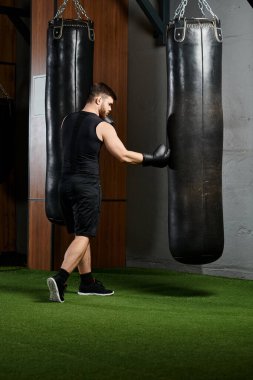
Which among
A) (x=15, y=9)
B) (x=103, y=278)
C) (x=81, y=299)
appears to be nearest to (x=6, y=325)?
(x=81, y=299)

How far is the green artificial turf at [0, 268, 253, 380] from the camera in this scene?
381 cm

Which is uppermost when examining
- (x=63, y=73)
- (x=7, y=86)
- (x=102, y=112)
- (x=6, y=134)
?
(x=7, y=86)

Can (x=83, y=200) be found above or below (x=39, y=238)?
above

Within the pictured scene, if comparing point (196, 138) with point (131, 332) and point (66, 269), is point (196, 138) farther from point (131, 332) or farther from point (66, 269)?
point (131, 332)

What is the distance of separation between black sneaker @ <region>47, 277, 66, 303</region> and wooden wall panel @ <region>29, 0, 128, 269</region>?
2.60 m

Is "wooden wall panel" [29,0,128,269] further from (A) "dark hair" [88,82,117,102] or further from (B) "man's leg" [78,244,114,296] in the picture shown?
(A) "dark hair" [88,82,117,102]

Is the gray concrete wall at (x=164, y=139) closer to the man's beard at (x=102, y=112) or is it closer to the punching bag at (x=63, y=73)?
the punching bag at (x=63, y=73)

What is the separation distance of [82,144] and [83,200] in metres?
0.41

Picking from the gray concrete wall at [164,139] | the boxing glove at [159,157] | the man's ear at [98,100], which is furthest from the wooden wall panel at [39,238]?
the boxing glove at [159,157]

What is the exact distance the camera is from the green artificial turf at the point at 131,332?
3.81 metres

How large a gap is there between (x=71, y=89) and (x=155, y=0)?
240cm

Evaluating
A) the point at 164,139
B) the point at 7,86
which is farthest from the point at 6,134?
the point at 164,139

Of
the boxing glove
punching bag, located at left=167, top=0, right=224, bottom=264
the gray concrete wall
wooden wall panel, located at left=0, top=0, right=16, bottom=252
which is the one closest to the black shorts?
the boxing glove

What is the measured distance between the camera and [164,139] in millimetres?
8898
